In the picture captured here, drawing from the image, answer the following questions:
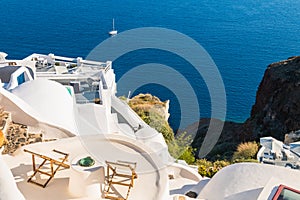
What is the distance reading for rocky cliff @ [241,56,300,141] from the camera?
952 inches

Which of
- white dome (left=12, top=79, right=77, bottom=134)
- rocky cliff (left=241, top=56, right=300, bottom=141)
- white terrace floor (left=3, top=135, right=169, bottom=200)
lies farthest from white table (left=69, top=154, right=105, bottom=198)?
rocky cliff (left=241, top=56, right=300, bottom=141)

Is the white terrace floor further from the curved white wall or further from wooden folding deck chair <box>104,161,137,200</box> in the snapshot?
the curved white wall

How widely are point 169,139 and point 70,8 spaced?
5957cm

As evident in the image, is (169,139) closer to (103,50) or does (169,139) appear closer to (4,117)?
(4,117)

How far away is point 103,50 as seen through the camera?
137 feet

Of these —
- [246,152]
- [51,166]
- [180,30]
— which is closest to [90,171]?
[51,166]

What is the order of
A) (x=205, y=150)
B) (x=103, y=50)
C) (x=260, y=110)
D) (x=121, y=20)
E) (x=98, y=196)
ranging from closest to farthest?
(x=98, y=196), (x=205, y=150), (x=260, y=110), (x=103, y=50), (x=121, y=20)

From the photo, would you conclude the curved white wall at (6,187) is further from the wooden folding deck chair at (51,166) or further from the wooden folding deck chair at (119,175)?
the wooden folding deck chair at (119,175)

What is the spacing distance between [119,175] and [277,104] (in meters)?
20.7

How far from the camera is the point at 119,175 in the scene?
6488 millimetres

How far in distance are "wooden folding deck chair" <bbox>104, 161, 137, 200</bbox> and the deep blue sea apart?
22.3 metres

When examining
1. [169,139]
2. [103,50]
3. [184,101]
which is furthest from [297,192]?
[103,50]

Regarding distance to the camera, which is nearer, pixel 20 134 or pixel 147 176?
pixel 147 176

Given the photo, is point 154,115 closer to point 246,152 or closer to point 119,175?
point 246,152
